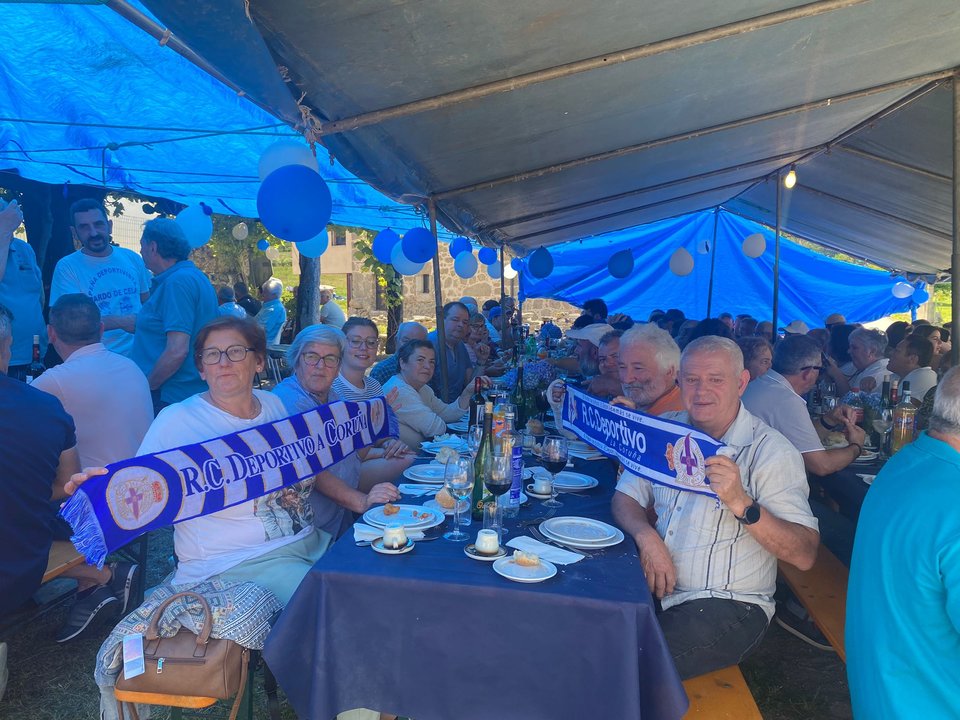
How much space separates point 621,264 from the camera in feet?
40.1

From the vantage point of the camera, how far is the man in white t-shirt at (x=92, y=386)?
302 cm

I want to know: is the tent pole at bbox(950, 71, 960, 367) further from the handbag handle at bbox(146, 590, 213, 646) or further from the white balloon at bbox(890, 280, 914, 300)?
the white balloon at bbox(890, 280, 914, 300)

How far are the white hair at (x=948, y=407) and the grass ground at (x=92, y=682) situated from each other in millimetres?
1892

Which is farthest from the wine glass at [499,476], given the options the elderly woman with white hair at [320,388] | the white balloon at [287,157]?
the white balloon at [287,157]

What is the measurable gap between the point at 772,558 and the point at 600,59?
7.25ft

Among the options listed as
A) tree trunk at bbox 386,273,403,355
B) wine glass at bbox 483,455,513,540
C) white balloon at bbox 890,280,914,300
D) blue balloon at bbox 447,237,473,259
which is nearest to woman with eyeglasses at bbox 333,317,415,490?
wine glass at bbox 483,455,513,540

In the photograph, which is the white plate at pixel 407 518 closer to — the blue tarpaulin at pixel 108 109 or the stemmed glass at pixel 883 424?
the blue tarpaulin at pixel 108 109

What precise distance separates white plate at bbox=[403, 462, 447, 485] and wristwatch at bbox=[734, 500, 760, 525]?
1310 mm

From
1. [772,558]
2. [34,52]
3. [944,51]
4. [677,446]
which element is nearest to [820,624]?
[772,558]

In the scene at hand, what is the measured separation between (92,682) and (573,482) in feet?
7.89

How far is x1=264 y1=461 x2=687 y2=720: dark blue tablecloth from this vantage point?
1.70 metres

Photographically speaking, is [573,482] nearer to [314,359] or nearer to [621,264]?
[314,359]

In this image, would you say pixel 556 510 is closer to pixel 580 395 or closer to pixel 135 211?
pixel 580 395

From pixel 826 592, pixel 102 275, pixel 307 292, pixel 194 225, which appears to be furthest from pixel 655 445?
pixel 307 292
